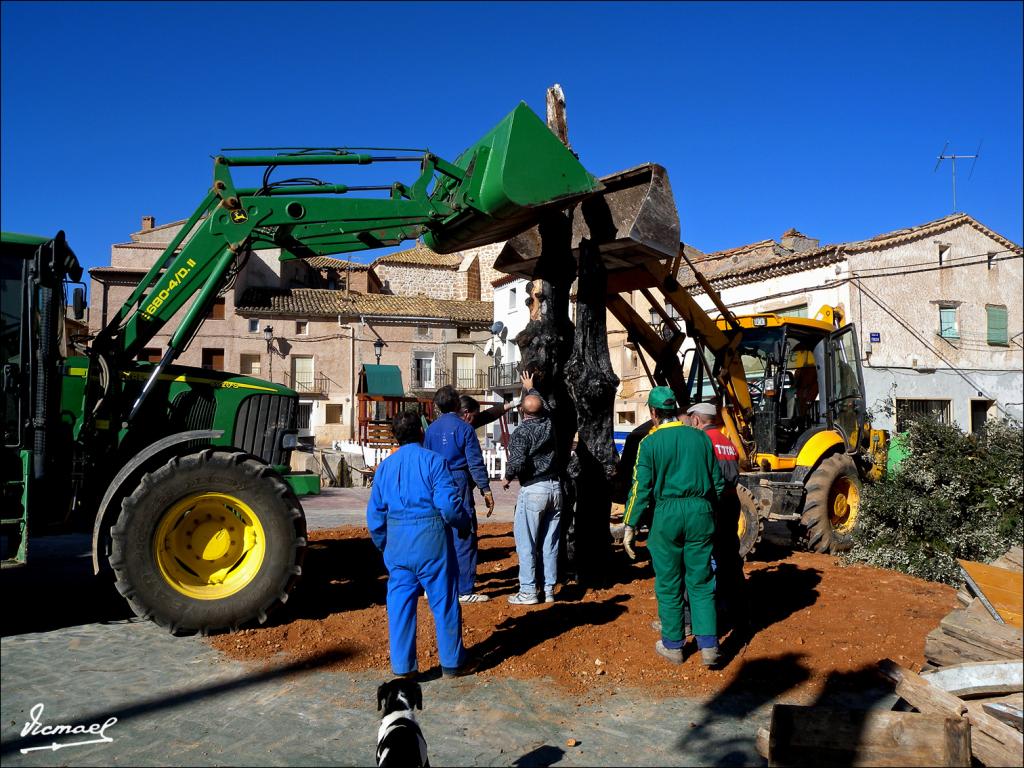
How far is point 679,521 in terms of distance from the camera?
499cm

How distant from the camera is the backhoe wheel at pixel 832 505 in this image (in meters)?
8.95

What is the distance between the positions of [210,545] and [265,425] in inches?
46.8

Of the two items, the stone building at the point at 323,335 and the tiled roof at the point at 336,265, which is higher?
the tiled roof at the point at 336,265

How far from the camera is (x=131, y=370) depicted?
19.8 feet

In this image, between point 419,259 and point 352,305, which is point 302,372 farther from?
point 419,259

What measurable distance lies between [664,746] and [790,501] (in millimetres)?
5623

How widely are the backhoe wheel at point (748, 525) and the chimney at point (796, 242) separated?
22.7 meters

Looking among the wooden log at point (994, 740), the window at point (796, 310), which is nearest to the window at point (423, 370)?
the window at point (796, 310)

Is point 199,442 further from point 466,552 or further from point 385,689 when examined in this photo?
point 385,689

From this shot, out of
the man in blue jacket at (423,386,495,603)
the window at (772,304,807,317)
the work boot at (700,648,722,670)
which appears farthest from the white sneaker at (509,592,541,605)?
the window at (772,304,807,317)

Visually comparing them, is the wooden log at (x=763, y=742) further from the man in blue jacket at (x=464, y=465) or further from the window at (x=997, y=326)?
the window at (x=997, y=326)

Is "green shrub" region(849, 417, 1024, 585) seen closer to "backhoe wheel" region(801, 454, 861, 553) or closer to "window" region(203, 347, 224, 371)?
"backhoe wheel" region(801, 454, 861, 553)

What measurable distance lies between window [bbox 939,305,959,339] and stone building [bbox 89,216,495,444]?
23.4 metres

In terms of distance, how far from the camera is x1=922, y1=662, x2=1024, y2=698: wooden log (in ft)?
11.0
